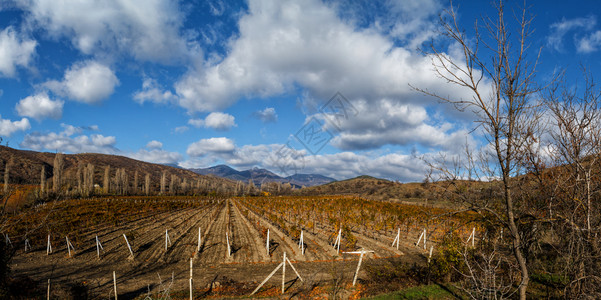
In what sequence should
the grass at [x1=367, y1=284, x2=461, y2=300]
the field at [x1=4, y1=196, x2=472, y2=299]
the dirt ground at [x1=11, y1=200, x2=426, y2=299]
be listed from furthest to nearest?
the dirt ground at [x1=11, y1=200, x2=426, y2=299]
the field at [x1=4, y1=196, x2=472, y2=299]
the grass at [x1=367, y1=284, x2=461, y2=300]

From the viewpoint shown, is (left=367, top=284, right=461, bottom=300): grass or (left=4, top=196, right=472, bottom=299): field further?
(left=4, top=196, right=472, bottom=299): field

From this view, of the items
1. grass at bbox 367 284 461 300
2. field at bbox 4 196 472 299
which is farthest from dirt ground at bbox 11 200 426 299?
grass at bbox 367 284 461 300

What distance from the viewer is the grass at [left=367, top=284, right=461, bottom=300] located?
9.88 metres

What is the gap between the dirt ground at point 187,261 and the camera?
495 inches

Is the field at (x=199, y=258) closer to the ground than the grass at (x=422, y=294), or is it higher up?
closer to the ground

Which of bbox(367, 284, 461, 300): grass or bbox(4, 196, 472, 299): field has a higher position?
bbox(367, 284, 461, 300): grass

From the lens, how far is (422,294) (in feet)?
33.0

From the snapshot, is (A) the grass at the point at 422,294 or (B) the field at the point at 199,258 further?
(B) the field at the point at 199,258

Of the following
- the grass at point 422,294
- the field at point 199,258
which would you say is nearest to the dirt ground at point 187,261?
the field at point 199,258

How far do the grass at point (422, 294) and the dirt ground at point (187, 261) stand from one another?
80.9 inches

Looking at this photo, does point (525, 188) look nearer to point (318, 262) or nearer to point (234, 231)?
point (318, 262)

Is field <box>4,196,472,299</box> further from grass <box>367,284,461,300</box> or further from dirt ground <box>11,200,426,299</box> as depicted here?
grass <box>367,284,461,300</box>

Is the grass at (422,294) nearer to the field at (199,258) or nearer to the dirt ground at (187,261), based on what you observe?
the field at (199,258)

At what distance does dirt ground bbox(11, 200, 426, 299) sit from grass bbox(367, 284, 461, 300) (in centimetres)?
206
